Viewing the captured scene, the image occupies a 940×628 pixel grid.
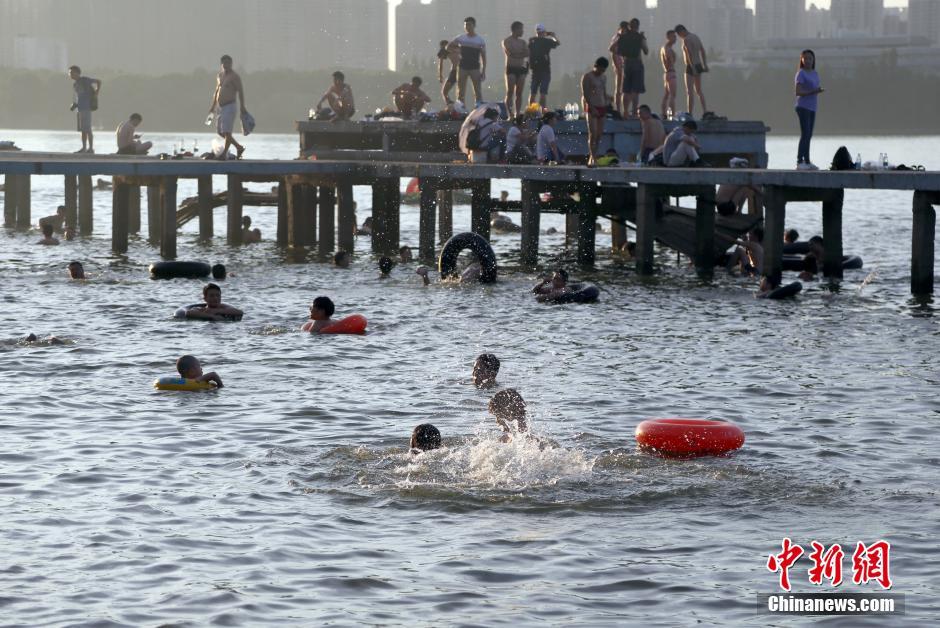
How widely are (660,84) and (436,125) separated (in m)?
128

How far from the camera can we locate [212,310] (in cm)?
2353

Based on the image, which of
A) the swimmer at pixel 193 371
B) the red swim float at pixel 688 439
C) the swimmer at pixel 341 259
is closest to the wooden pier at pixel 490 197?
the swimmer at pixel 341 259

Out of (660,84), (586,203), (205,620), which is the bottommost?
(205,620)

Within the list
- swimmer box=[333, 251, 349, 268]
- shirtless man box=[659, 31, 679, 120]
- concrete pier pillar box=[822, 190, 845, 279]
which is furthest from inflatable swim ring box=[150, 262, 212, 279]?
concrete pier pillar box=[822, 190, 845, 279]

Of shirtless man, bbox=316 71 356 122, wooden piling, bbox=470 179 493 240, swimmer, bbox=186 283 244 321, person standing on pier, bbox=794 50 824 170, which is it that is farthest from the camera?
shirtless man, bbox=316 71 356 122

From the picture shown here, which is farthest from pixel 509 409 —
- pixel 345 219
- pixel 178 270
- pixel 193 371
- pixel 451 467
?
pixel 345 219

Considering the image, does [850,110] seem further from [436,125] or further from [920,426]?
[920,426]

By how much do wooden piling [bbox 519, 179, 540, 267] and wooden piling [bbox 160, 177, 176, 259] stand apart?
Result: 7.44 meters

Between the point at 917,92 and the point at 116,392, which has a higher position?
the point at 917,92

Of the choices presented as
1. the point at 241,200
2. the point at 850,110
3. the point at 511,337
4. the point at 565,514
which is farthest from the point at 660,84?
the point at 565,514

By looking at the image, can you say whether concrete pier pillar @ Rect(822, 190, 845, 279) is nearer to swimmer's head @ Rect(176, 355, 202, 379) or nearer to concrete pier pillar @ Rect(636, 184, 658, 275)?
concrete pier pillar @ Rect(636, 184, 658, 275)

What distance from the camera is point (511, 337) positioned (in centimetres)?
2259

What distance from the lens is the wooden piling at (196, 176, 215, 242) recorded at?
40.1 m

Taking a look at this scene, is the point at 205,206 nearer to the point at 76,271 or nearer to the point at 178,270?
the point at 178,270
